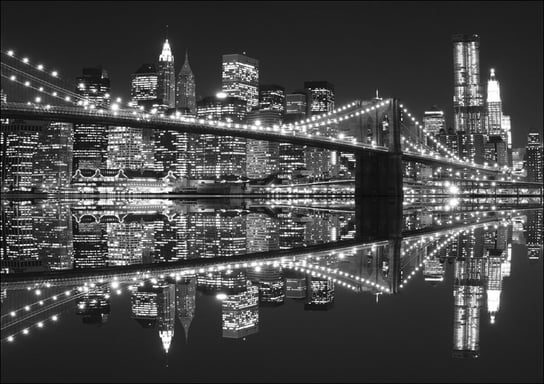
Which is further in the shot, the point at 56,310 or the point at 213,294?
the point at 213,294

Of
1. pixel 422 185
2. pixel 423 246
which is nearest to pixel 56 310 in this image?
pixel 423 246

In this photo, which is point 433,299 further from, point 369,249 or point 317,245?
point 317,245

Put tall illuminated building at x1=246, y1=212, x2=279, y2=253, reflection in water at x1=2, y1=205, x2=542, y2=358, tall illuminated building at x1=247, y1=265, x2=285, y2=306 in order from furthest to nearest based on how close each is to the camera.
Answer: tall illuminated building at x1=246, y1=212, x2=279, y2=253, tall illuminated building at x1=247, y1=265, x2=285, y2=306, reflection in water at x1=2, y1=205, x2=542, y2=358

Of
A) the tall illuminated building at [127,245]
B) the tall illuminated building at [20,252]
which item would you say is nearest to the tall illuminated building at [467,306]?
the tall illuminated building at [127,245]

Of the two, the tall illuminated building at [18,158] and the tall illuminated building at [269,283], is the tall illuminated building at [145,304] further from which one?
the tall illuminated building at [18,158]

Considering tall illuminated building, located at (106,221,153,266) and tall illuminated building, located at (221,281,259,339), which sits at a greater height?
tall illuminated building, located at (221,281,259,339)

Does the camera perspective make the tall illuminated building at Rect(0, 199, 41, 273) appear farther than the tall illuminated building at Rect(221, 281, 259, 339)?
Yes

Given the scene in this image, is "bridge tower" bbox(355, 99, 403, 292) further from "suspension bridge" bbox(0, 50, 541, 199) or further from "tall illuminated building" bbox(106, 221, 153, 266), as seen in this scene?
"tall illuminated building" bbox(106, 221, 153, 266)

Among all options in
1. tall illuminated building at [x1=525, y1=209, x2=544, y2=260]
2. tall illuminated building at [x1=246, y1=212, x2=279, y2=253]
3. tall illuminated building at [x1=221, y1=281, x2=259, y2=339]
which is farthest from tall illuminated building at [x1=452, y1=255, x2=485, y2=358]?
tall illuminated building at [x1=246, y1=212, x2=279, y2=253]
